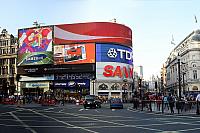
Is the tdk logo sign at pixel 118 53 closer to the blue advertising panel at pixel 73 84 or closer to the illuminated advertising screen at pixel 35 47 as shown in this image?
the blue advertising panel at pixel 73 84

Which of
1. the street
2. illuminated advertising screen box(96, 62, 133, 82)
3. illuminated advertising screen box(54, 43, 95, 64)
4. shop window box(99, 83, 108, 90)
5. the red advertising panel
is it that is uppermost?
the red advertising panel

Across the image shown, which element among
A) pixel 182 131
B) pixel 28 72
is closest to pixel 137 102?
pixel 182 131

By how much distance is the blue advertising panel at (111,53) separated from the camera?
83.9 metres

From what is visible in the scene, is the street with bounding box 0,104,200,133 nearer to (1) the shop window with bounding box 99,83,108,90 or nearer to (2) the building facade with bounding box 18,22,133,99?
(2) the building facade with bounding box 18,22,133,99

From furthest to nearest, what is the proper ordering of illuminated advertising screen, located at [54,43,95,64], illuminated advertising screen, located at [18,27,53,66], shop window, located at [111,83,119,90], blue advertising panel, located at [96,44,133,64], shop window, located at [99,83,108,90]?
illuminated advertising screen, located at [18,27,53,66] < shop window, located at [111,83,119,90] < shop window, located at [99,83,108,90] < blue advertising panel, located at [96,44,133,64] < illuminated advertising screen, located at [54,43,95,64]

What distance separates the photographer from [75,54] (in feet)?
277

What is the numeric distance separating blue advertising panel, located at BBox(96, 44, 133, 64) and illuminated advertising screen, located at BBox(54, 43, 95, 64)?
1.87 metres

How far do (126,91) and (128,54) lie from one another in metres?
11.6

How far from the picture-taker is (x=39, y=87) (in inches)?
3563

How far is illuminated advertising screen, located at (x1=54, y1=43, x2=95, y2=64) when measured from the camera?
83500 millimetres

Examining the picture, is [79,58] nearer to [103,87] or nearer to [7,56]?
[103,87]

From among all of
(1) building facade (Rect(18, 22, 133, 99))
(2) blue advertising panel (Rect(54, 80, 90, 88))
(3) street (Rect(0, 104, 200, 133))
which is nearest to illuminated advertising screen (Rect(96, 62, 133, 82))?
(1) building facade (Rect(18, 22, 133, 99))

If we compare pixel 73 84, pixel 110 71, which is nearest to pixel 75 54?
pixel 73 84

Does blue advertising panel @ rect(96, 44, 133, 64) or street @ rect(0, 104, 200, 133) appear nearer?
street @ rect(0, 104, 200, 133)
